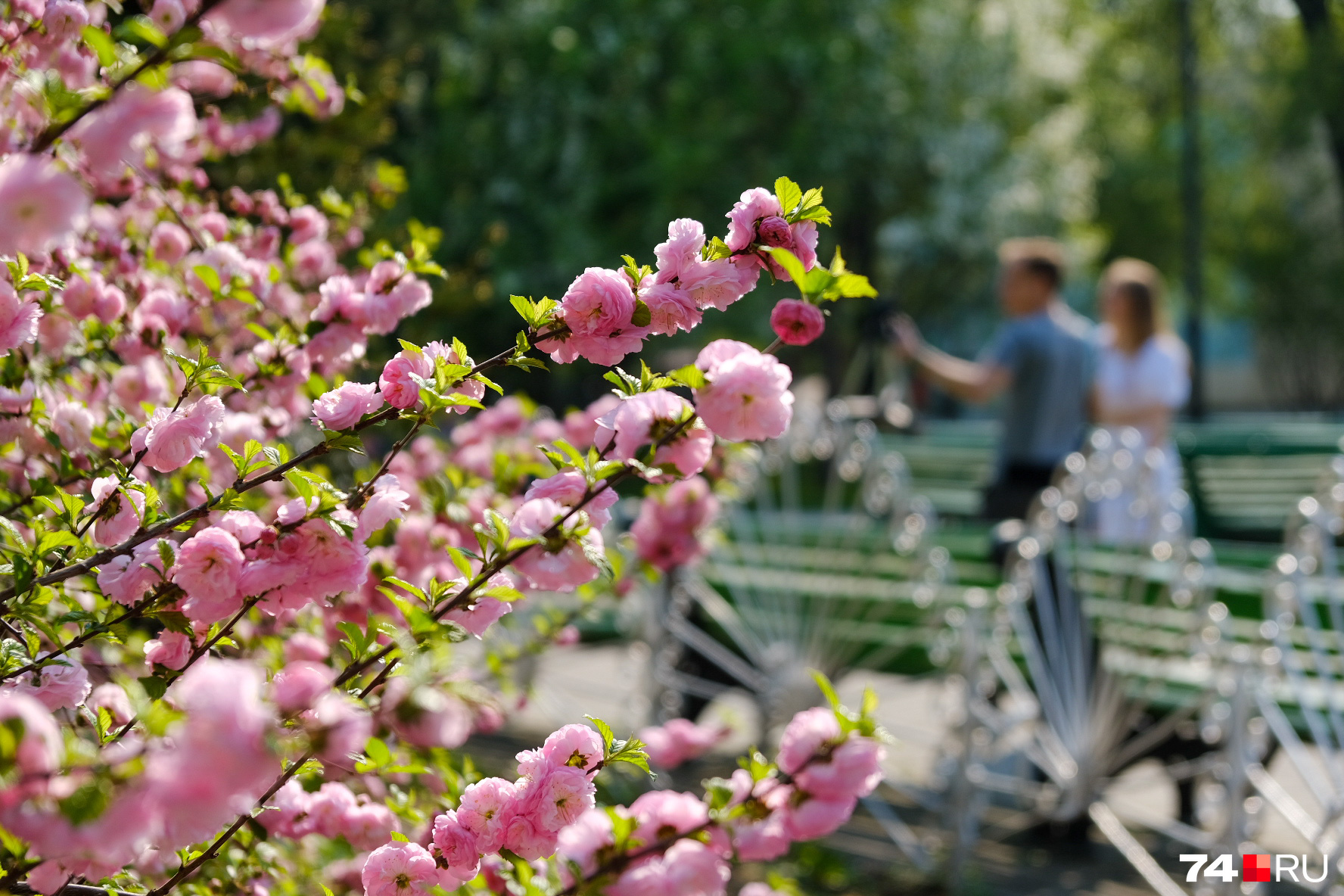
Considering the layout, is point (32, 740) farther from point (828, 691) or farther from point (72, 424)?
point (72, 424)

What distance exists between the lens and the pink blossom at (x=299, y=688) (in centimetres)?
117

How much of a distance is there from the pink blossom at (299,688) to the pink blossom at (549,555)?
25 centimetres

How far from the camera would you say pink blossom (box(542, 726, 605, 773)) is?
57.6 inches

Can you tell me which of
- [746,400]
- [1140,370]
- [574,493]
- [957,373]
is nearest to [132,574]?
[574,493]

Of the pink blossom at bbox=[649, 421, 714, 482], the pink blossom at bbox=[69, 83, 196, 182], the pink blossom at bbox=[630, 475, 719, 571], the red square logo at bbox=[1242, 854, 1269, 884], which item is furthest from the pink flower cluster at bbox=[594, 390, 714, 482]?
the red square logo at bbox=[1242, 854, 1269, 884]

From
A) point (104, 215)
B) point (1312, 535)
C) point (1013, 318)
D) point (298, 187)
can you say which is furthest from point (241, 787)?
point (1013, 318)

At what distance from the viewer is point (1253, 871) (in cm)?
292

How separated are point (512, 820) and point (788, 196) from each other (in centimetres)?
78

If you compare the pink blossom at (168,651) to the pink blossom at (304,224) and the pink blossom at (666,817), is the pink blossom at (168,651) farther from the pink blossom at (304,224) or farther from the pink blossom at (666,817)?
the pink blossom at (304,224)

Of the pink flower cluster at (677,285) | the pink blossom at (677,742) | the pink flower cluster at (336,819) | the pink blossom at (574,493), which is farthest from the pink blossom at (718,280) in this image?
the pink blossom at (677,742)

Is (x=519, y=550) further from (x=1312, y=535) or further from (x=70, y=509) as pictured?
(x=1312, y=535)

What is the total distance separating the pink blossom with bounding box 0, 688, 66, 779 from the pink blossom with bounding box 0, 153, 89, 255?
323 mm

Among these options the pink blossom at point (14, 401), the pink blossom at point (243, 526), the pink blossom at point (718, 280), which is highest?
the pink blossom at point (718, 280)

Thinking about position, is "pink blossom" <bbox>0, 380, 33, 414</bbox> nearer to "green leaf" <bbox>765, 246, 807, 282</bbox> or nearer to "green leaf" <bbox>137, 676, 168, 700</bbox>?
"green leaf" <bbox>137, 676, 168, 700</bbox>
